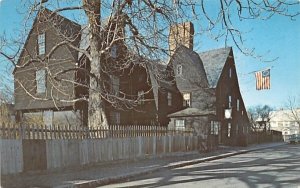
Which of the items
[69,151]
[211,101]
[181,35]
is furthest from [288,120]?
[211,101]

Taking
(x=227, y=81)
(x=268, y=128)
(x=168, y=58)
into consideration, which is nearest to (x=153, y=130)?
(x=168, y=58)

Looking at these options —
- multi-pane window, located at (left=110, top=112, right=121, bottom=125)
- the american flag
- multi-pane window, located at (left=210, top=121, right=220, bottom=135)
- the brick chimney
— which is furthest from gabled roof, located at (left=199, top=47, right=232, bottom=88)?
the american flag

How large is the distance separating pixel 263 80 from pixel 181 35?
5.92 meters

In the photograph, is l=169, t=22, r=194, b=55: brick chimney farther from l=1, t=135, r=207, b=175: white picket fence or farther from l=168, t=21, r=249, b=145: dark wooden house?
l=168, t=21, r=249, b=145: dark wooden house

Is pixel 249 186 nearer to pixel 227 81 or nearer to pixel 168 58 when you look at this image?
pixel 168 58

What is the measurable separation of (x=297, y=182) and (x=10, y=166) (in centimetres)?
686

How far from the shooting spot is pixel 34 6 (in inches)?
442

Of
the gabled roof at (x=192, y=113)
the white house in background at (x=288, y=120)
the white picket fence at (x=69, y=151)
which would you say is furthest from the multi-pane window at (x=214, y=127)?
the white house in background at (x=288, y=120)

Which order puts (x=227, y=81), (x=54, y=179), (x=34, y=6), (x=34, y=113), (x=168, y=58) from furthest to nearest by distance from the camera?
(x=227, y=81)
(x=34, y=113)
(x=168, y=58)
(x=34, y=6)
(x=54, y=179)

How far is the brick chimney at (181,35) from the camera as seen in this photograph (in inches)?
438

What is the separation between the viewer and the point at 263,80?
668cm

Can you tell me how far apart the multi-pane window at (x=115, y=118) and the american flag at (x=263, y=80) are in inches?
714

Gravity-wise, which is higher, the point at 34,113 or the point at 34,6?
the point at 34,6

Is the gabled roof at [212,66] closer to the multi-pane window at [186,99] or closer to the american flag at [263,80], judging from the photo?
the multi-pane window at [186,99]
